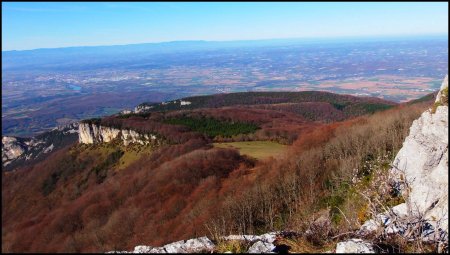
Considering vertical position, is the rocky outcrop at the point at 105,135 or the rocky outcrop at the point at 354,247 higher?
the rocky outcrop at the point at 354,247

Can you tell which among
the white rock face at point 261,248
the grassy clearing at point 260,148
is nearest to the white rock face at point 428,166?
the white rock face at point 261,248

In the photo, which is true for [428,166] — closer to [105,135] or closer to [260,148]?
[260,148]

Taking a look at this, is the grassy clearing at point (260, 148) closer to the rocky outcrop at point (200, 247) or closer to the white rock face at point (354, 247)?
the rocky outcrop at point (200, 247)

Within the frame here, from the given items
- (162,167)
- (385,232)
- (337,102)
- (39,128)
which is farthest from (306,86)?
(385,232)

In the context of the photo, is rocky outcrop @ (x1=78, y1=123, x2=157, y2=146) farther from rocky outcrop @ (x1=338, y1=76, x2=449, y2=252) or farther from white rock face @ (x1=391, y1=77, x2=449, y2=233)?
rocky outcrop @ (x1=338, y1=76, x2=449, y2=252)

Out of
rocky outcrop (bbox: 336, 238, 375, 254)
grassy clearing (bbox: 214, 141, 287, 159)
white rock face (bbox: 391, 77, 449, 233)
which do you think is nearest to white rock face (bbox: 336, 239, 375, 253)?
rocky outcrop (bbox: 336, 238, 375, 254)

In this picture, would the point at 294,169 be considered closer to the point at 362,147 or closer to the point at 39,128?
the point at 362,147
